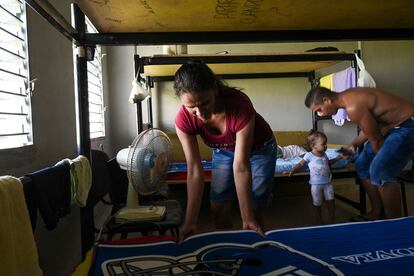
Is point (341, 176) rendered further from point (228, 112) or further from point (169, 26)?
point (169, 26)

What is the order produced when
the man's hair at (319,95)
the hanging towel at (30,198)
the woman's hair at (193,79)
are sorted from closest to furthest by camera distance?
1. the hanging towel at (30,198)
2. the woman's hair at (193,79)
3. the man's hair at (319,95)

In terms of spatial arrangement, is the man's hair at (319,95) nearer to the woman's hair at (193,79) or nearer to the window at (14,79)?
the woman's hair at (193,79)

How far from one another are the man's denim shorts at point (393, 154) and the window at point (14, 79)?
2058mm

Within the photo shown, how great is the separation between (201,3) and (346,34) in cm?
79

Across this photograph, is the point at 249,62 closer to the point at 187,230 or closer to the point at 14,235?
the point at 187,230

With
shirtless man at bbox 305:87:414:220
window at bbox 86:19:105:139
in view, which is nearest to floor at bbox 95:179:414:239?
shirtless man at bbox 305:87:414:220

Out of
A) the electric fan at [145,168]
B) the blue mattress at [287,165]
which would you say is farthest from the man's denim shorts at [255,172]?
the blue mattress at [287,165]

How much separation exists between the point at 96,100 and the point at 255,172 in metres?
1.89

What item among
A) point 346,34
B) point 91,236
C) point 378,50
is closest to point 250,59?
point 346,34

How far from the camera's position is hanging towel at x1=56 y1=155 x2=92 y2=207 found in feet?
4.06

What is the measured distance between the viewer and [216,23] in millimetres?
1388

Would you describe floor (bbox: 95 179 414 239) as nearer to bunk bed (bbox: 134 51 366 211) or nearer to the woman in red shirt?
bunk bed (bbox: 134 51 366 211)

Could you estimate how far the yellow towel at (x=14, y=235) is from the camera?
2.20 ft

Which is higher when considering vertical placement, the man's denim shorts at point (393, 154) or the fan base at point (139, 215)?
the man's denim shorts at point (393, 154)
